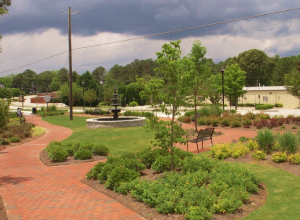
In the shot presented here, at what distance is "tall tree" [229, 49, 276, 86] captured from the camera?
75125mm

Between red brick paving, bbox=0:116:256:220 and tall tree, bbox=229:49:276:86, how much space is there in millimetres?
73608

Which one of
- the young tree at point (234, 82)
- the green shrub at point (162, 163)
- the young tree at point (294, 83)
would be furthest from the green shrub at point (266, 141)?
the young tree at point (294, 83)

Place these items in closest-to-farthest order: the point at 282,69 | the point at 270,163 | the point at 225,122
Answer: the point at 270,163 < the point at 225,122 < the point at 282,69

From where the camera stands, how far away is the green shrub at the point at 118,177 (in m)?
6.68

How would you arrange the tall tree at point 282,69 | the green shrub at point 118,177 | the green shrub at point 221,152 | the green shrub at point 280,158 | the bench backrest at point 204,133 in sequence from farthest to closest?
1. the tall tree at point 282,69
2. the bench backrest at point 204,133
3. the green shrub at point 221,152
4. the green shrub at point 280,158
5. the green shrub at point 118,177

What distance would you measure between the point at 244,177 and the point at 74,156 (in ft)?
21.5

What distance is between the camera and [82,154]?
33.0 feet

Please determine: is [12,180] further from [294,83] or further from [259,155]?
[294,83]

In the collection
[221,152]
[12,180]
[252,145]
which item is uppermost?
[252,145]

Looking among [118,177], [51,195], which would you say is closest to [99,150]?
[118,177]

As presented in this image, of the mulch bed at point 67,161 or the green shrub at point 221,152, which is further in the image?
the mulch bed at point 67,161

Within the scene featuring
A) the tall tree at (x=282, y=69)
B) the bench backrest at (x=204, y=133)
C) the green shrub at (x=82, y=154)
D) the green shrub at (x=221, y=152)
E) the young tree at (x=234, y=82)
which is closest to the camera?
the green shrub at (x=221, y=152)

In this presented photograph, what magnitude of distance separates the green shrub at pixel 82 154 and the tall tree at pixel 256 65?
237 feet

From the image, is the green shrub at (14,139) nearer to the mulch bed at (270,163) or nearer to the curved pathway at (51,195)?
the curved pathway at (51,195)
